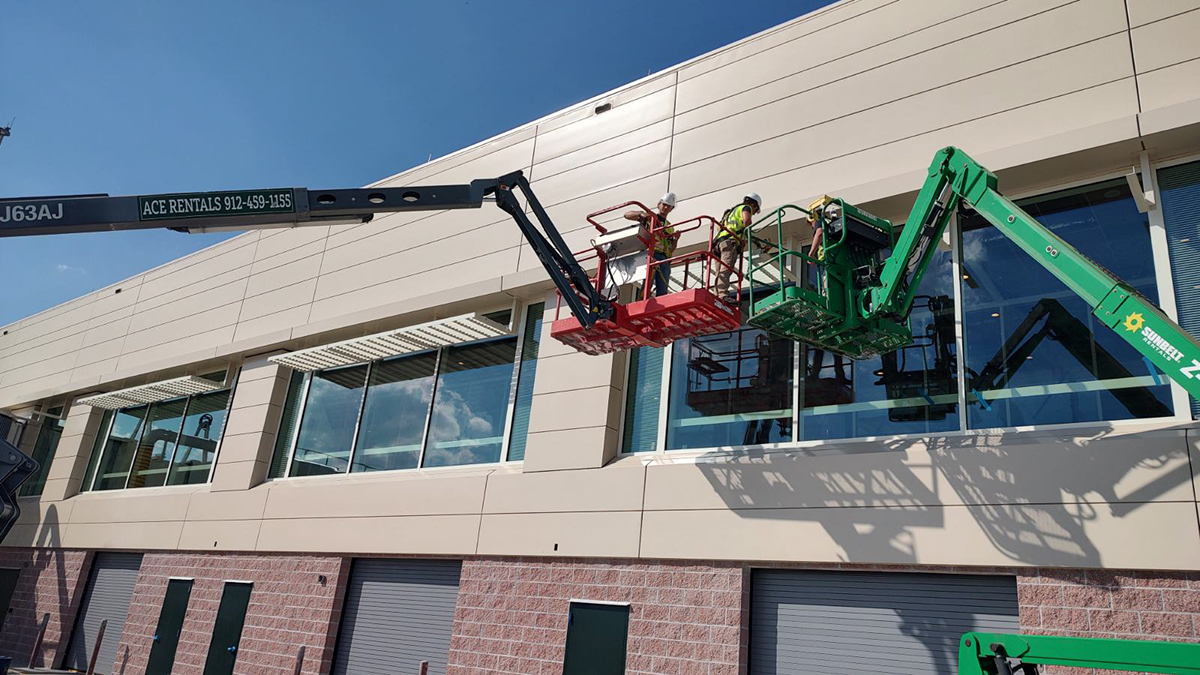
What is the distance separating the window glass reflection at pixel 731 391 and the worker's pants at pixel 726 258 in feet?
4.16

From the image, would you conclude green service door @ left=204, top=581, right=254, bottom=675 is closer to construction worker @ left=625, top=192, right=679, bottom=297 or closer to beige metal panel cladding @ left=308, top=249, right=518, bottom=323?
beige metal panel cladding @ left=308, top=249, right=518, bottom=323

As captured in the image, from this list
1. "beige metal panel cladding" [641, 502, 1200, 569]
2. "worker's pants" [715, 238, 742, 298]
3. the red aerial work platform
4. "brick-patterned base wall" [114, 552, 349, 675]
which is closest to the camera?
"beige metal panel cladding" [641, 502, 1200, 569]

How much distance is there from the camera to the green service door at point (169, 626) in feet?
51.0

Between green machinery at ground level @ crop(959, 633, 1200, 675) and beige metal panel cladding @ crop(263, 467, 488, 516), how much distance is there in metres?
7.96

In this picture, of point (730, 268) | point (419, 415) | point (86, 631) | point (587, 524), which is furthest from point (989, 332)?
point (86, 631)

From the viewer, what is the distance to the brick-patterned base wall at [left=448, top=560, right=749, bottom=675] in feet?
30.6

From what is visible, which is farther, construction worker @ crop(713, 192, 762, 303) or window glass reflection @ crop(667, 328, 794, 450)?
window glass reflection @ crop(667, 328, 794, 450)

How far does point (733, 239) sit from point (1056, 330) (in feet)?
11.6

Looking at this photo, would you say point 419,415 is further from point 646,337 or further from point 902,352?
point 902,352

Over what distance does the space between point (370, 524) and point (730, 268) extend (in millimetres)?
7573

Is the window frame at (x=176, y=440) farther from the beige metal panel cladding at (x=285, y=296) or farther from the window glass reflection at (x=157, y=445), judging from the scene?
the beige metal panel cladding at (x=285, y=296)

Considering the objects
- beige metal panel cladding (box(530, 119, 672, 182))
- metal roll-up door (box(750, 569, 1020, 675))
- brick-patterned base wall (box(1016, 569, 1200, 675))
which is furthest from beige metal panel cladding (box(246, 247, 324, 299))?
brick-patterned base wall (box(1016, 569, 1200, 675))

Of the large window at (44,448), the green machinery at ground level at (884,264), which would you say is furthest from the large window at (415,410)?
the large window at (44,448)

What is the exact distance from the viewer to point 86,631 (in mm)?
17844
